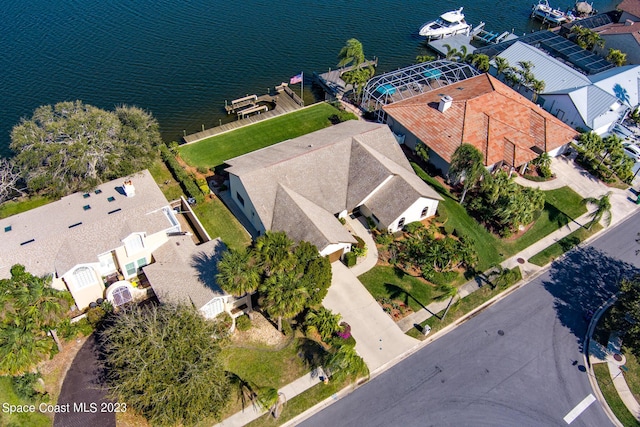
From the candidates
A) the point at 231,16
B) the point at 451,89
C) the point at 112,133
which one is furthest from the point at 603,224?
the point at 231,16

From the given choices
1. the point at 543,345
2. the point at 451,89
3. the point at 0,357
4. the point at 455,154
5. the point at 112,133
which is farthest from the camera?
the point at 451,89

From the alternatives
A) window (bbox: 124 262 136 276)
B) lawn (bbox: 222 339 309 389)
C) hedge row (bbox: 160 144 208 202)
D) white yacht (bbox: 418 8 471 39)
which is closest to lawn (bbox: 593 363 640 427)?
lawn (bbox: 222 339 309 389)

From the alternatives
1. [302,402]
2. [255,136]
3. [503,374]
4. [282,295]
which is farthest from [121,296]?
[503,374]

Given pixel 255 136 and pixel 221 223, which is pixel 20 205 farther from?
pixel 255 136

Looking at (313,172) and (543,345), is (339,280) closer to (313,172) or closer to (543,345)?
(313,172)

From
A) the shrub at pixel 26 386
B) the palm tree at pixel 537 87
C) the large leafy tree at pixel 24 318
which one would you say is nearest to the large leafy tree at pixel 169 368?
the large leafy tree at pixel 24 318

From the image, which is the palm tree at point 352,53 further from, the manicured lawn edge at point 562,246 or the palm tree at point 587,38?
the palm tree at point 587,38

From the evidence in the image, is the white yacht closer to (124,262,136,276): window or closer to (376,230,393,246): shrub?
(376,230,393,246): shrub
